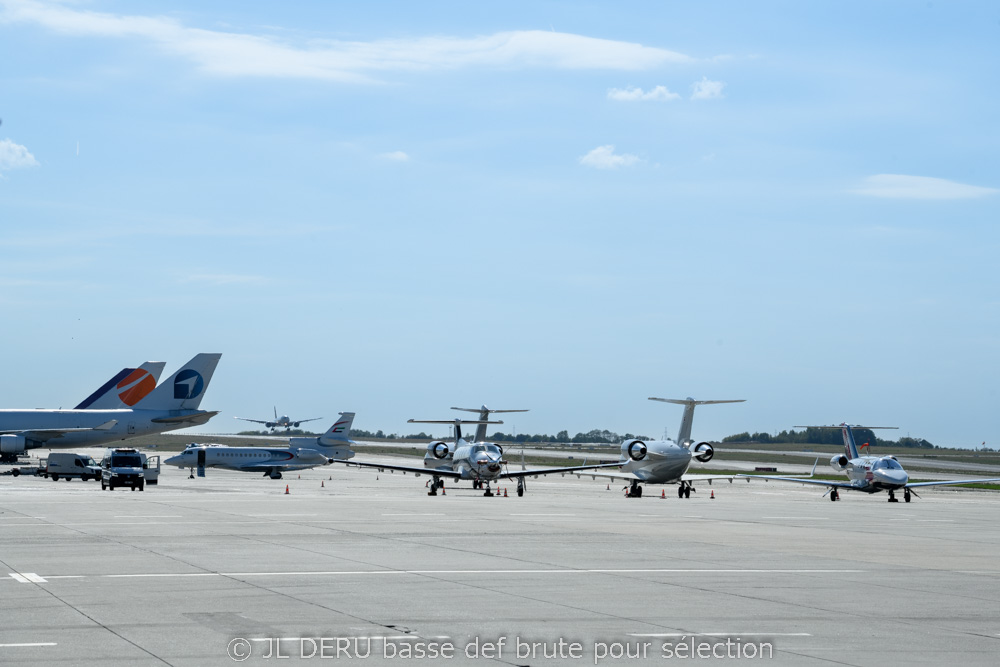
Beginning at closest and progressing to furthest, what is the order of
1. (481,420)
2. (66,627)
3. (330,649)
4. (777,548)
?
(330,649)
(66,627)
(777,548)
(481,420)

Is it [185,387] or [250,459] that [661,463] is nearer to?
[250,459]

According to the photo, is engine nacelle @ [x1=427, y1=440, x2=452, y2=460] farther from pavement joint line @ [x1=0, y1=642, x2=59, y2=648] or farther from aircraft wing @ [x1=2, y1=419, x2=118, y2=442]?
pavement joint line @ [x1=0, y1=642, x2=59, y2=648]

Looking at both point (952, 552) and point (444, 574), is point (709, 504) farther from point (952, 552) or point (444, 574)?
point (444, 574)

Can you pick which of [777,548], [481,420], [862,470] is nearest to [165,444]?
[481,420]

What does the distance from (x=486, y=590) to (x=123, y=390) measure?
78.1 meters

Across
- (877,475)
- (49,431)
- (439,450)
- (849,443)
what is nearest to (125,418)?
(49,431)

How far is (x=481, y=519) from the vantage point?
3384cm

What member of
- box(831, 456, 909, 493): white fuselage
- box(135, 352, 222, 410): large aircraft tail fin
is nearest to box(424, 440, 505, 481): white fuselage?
box(831, 456, 909, 493): white fuselage

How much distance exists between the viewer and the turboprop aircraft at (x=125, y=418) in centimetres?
8062

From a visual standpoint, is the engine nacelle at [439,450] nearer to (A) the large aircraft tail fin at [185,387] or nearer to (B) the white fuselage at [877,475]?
(B) the white fuselage at [877,475]

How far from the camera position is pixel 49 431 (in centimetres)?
7894

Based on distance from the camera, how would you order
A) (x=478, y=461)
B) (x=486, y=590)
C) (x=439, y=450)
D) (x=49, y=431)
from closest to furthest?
(x=486, y=590)
(x=478, y=461)
(x=439, y=450)
(x=49, y=431)

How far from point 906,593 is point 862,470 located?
128 ft

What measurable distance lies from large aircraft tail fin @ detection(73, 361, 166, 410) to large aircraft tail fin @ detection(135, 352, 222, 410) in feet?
10.7
